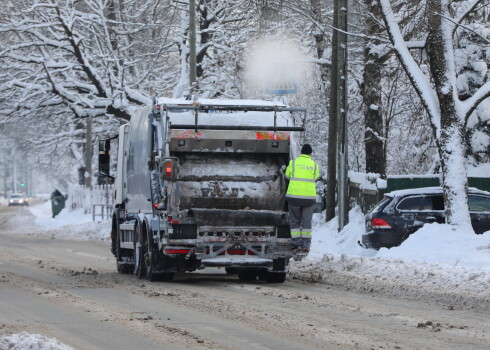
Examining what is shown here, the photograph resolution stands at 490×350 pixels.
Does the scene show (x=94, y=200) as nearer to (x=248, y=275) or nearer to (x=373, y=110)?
(x=373, y=110)

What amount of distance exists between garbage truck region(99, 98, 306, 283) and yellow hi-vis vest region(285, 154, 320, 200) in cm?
25

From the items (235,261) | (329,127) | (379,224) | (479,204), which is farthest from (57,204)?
(235,261)

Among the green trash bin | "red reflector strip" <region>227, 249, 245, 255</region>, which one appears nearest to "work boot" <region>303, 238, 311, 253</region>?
"red reflector strip" <region>227, 249, 245, 255</region>

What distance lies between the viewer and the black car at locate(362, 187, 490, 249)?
20.3m

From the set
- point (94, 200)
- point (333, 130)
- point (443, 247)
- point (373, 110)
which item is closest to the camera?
point (443, 247)

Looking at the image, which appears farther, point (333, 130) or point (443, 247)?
point (333, 130)

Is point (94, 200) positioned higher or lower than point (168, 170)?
lower

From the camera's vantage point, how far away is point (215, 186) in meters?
16.1

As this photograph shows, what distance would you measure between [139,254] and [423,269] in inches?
174

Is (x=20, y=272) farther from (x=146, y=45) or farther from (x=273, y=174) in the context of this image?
(x=146, y=45)

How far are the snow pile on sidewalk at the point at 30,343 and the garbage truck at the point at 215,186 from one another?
671 cm

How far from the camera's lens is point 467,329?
416 inches

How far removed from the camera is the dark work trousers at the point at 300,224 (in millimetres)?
16125

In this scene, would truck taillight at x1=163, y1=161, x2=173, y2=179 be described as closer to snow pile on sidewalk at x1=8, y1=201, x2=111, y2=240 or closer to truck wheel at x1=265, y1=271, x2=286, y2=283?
truck wheel at x1=265, y1=271, x2=286, y2=283
